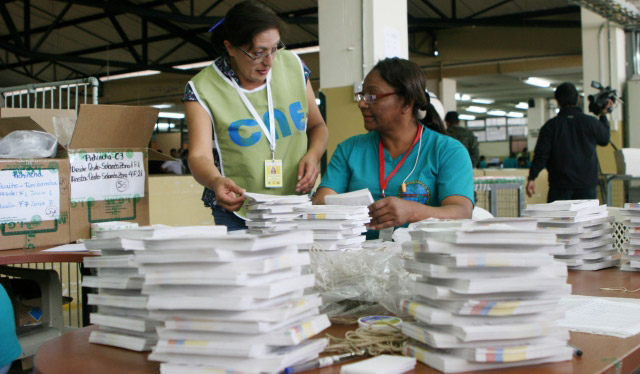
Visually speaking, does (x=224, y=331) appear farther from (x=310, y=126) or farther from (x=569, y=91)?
(x=569, y=91)

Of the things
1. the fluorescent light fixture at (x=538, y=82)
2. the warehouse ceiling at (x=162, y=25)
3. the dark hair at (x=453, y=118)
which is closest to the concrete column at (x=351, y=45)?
the dark hair at (x=453, y=118)

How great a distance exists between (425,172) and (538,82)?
1407 centimetres

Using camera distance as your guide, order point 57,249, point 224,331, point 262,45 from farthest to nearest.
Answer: point 57,249 < point 262,45 < point 224,331

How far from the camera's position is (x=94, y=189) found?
270cm

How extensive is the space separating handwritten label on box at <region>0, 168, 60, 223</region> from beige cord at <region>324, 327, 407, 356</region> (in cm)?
187

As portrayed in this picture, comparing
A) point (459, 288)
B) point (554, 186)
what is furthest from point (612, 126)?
point (459, 288)

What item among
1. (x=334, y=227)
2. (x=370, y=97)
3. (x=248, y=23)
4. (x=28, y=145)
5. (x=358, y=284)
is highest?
(x=248, y=23)

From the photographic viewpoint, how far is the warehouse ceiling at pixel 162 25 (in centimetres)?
1065

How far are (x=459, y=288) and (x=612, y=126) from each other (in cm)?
781

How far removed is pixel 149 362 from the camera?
102 cm

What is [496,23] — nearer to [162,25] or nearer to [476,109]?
[162,25]

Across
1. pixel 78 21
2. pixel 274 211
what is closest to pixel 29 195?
pixel 274 211

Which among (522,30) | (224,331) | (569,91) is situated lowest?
(224,331)

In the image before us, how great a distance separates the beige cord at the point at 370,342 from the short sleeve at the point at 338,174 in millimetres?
1303
